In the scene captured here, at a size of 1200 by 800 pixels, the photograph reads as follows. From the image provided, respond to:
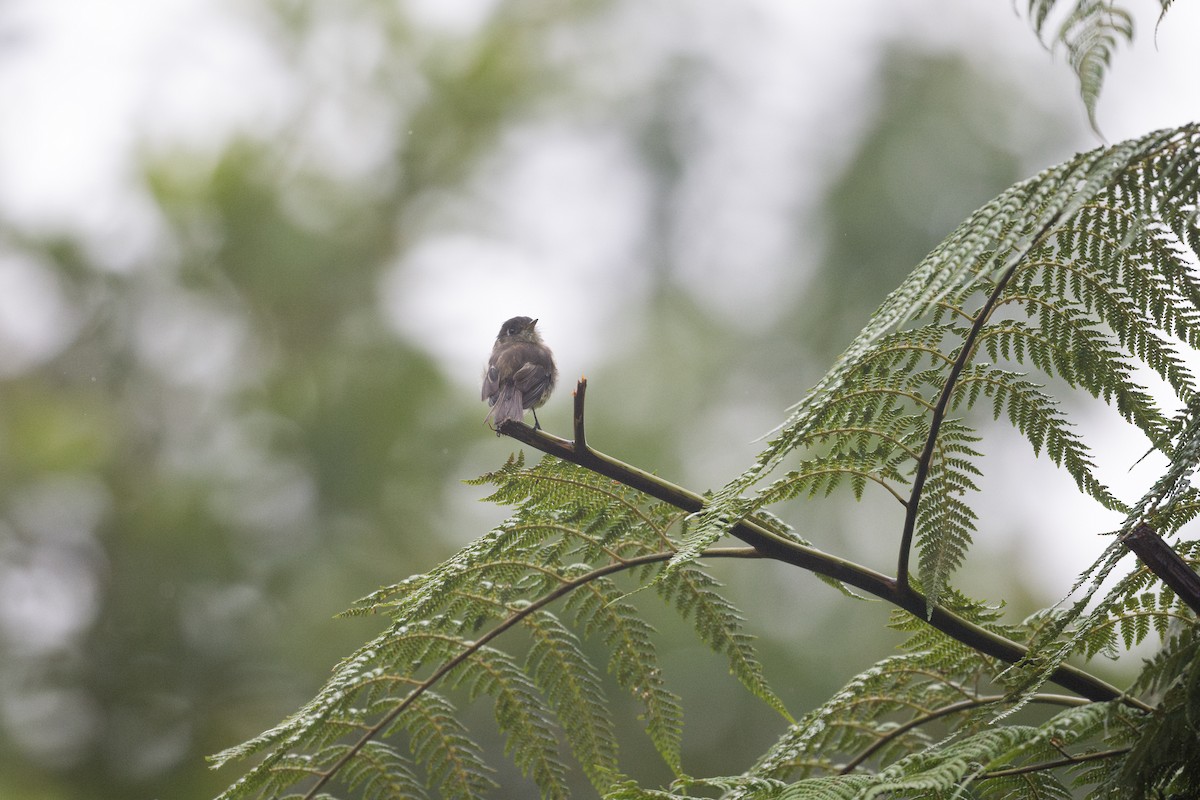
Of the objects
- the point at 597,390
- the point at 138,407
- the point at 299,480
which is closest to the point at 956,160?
the point at 597,390

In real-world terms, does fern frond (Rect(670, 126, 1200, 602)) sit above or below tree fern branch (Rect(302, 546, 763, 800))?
below

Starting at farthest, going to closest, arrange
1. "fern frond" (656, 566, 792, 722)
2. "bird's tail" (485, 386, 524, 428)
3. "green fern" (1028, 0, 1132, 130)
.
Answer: "bird's tail" (485, 386, 524, 428) < "fern frond" (656, 566, 792, 722) < "green fern" (1028, 0, 1132, 130)

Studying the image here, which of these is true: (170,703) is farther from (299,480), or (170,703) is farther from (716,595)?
(716,595)

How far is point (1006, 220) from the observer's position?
0.60 metres

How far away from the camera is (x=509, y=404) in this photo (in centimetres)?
172

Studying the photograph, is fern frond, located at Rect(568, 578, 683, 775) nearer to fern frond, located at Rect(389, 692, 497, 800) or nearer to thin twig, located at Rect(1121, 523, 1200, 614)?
fern frond, located at Rect(389, 692, 497, 800)

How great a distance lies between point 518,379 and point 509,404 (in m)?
0.12

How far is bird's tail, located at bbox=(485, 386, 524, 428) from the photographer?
1.64 meters

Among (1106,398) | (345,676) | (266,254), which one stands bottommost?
(1106,398)

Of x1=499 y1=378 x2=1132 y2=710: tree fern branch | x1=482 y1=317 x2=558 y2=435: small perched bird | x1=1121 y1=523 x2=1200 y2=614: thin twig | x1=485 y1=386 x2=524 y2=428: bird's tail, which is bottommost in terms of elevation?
x1=1121 y1=523 x2=1200 y2=614: thin twig

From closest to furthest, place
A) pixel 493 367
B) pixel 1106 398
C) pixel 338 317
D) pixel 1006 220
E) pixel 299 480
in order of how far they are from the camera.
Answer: pixel 1006 220, pixel 1106 398, pixel 493 367, pixel 299 480, pixel 338 317

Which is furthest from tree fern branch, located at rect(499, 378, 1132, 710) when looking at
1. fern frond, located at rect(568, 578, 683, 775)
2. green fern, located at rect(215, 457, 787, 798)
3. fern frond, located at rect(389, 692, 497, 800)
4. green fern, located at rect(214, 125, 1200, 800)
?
fern frond, located at rect(389, 692, 497, 800)

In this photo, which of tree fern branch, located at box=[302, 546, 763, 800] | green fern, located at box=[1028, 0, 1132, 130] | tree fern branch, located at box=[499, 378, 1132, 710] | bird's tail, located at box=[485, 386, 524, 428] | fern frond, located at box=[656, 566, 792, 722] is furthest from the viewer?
bird's tail, located at box=[485, 386, 524, 428]

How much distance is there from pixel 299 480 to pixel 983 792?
363 centimetres
